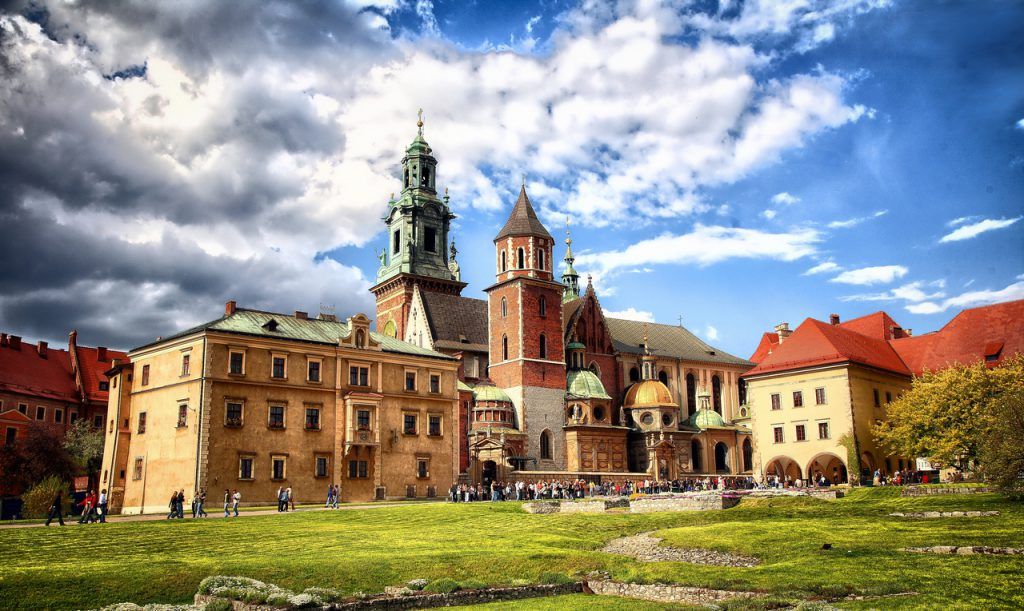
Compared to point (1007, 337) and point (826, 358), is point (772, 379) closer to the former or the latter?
point (826, 358)

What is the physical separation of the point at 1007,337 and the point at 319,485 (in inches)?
2017

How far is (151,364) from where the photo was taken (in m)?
53.2


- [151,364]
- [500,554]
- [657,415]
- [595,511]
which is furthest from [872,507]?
[657,415]

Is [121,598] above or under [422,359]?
under

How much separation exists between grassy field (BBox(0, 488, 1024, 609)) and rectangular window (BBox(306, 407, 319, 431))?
1540 cm

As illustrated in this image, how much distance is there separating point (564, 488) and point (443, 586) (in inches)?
1642

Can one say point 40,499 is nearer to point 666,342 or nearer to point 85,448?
point 85,448

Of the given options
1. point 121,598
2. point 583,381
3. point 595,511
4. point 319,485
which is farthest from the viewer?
point 583,381

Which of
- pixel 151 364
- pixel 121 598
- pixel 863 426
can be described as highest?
→ pixel 151 364

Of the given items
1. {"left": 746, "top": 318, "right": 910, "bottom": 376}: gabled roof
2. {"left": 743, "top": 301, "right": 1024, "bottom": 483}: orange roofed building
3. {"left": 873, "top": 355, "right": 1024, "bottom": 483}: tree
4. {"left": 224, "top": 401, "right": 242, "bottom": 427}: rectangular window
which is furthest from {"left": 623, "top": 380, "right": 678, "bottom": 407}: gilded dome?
{"left": 224, "top": 401, "right": 242, "bottom": 427}: rectangular window

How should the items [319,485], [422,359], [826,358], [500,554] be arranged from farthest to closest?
[826,358] < [422,359] < [319,485] < [500,554]

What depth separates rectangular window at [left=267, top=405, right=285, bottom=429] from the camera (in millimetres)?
50781

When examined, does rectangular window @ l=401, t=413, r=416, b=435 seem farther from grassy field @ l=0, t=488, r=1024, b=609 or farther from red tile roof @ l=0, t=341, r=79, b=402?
red tile roof @ l=0, t=341, r=79, b=402

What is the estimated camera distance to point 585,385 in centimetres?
8125
